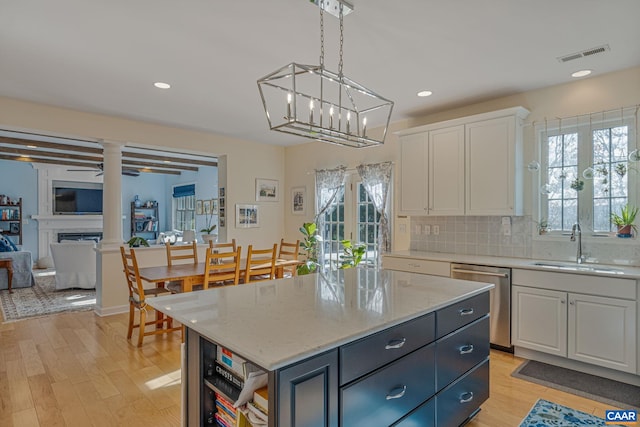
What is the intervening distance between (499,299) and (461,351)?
1.55 metres

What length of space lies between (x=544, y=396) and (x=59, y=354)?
4198 millimetres

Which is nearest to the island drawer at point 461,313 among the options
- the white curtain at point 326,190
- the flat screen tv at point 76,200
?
the white curtain at point 326,190

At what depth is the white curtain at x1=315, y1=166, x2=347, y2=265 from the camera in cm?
559

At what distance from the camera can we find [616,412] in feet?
7.79

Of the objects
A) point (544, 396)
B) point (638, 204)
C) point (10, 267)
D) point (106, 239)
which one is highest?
point (638, 204)

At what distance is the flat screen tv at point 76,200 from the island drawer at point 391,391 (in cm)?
1052

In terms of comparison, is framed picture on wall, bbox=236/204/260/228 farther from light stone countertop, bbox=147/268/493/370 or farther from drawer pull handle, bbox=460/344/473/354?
drawer pull handle, bbox=460/344/473/354

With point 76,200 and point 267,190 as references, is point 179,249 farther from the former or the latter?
point 76,200

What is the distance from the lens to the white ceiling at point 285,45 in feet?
7.28

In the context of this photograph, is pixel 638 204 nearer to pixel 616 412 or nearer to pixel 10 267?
pixel 616 412

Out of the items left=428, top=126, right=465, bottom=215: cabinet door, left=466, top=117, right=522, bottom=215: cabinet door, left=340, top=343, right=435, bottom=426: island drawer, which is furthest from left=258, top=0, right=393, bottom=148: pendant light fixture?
left=340, top=343, right=435, bottom=426: island drawer

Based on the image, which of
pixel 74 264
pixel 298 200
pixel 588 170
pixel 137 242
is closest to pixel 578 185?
pixel 588 170

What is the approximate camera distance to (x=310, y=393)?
48.5 inches

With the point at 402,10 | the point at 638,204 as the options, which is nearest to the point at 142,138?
the point at 402,10
